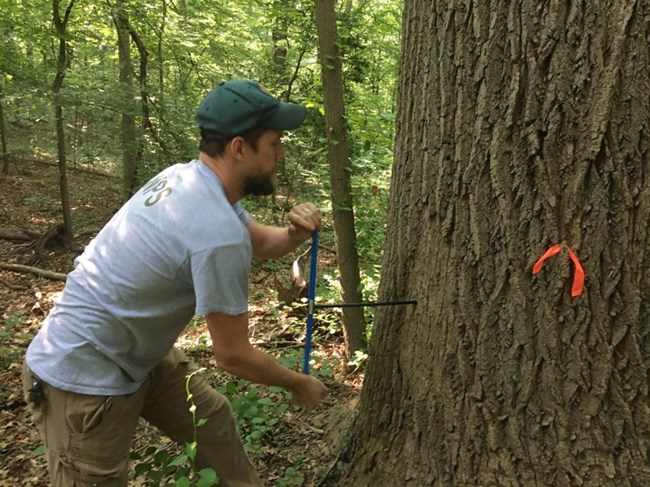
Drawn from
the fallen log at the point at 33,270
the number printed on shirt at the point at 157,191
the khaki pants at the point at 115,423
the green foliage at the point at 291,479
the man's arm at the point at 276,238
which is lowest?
the fallen log at the point at 33,270

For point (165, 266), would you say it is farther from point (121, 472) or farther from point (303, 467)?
point (303, 467)

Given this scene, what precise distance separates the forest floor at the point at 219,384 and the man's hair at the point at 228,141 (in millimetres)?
1502

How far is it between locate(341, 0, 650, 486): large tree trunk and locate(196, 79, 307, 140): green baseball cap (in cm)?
55

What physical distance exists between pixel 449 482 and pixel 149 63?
34.3 feet

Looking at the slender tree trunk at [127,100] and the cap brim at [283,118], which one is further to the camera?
the slender tree trunk at [127,100]

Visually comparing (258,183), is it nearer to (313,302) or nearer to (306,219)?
(306,219)

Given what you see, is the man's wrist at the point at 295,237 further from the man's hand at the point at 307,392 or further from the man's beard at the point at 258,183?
the man's hand at the point at 307,392

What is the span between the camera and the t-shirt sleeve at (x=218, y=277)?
1.74m

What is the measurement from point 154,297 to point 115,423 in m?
0.59

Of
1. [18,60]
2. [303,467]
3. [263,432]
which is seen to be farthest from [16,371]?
[18,60]

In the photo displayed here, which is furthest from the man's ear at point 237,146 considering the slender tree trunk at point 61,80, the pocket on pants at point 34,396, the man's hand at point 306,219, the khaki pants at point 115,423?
the slender tree trunk at point 61,80

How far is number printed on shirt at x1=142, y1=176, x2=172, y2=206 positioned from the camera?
193 centimetres

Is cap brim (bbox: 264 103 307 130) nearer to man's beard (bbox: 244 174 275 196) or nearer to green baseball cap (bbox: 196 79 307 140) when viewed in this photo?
green baseball cap (bbox: 196 79 307 140)

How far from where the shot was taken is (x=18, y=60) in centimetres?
919
